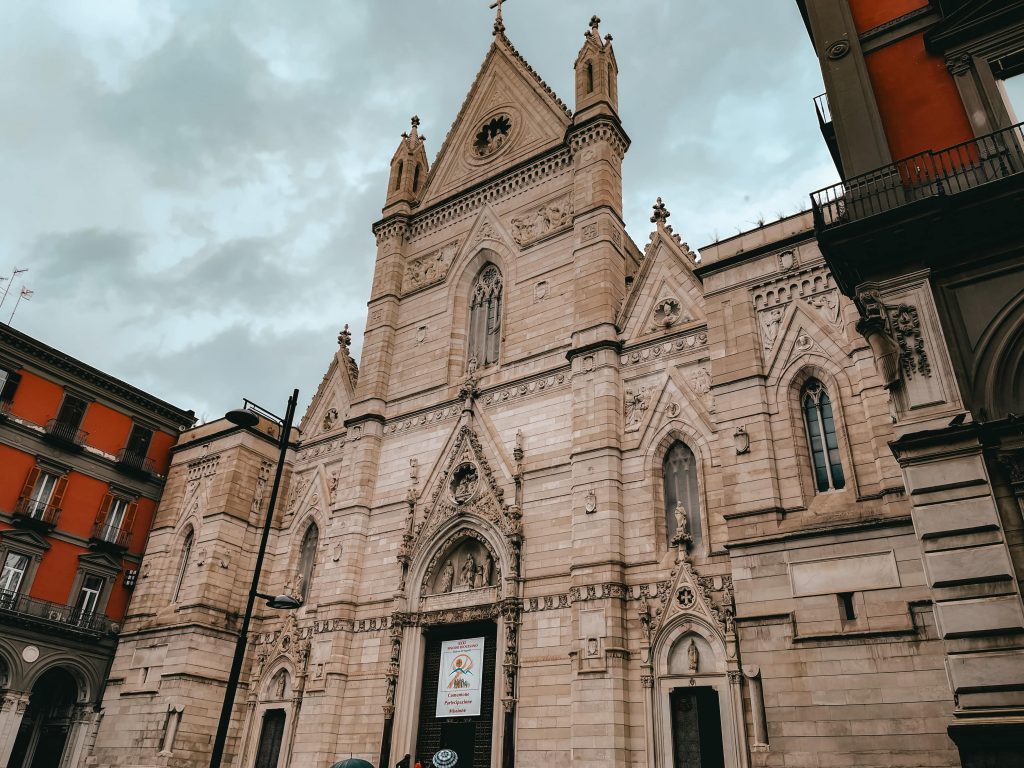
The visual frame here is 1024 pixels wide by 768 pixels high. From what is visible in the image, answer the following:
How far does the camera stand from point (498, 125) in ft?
96.3

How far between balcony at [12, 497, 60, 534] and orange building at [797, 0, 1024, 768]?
87.5 ft

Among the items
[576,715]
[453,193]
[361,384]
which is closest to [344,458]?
[361,384]

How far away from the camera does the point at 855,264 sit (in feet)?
42.0

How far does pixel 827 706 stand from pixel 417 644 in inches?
460

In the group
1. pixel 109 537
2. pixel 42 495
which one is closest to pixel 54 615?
pixel 109 537

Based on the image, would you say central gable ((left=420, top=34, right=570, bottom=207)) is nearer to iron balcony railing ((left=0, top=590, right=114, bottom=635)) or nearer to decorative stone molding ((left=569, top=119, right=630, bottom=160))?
decorative stone molding ((left=569, top=119, right=630, bottom=160))

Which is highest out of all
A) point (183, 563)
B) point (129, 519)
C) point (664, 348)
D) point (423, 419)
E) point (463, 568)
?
point (423, 419)

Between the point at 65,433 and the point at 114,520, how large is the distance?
3757mm

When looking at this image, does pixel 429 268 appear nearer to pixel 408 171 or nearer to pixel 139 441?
pixel 408 171

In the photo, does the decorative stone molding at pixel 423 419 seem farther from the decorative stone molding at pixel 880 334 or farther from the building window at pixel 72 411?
the decorative stone molding at pixel 880 334

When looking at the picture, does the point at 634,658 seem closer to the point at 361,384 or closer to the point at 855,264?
the point at 855,264

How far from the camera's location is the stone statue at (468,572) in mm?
21328

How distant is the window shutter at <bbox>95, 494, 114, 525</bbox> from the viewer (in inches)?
1118

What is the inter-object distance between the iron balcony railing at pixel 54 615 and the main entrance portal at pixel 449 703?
13.6 meters
